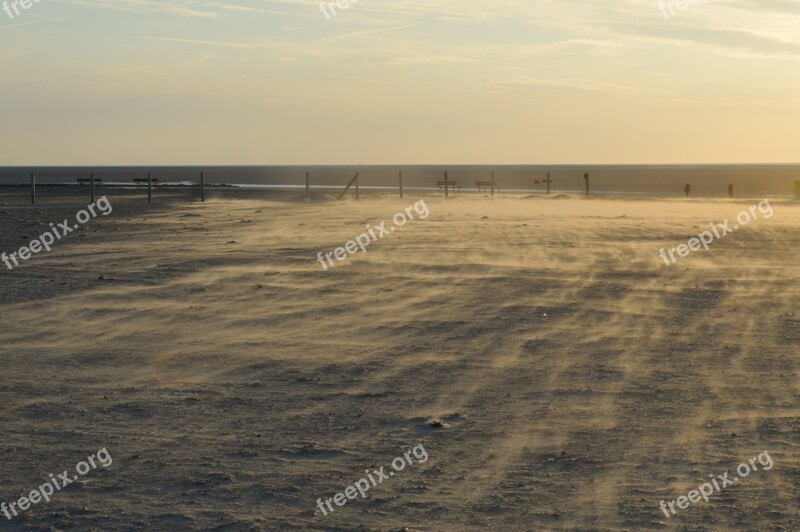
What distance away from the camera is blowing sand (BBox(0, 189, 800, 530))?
7133mm

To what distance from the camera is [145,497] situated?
23.5 feet

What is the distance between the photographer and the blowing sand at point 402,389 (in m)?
7.13

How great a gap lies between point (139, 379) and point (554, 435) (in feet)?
14.4

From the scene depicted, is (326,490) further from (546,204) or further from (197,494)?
(546,204)

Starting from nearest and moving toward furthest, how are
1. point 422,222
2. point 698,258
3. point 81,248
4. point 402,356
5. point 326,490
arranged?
point 326,490 → point 402,356 → point 698,258 → point 81,248 → point 422,222

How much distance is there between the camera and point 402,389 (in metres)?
10.3

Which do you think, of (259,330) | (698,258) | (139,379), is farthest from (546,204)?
(139,379)

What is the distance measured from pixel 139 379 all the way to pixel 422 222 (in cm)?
2283

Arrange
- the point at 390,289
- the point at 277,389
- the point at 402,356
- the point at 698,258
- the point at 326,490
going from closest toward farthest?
the point at 326,490 < the point at 277,389 < the point at 402,356 < the point at 390,289 < the point at 698,258

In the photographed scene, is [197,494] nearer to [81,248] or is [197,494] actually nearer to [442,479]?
[442,479]

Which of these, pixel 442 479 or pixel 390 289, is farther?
pixel 390 289

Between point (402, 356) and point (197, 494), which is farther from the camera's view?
point (402, 356)

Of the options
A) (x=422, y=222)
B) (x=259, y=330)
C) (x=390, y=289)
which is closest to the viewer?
(x=259, y=330)

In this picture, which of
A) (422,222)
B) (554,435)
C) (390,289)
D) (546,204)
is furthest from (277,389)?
(546,204)
